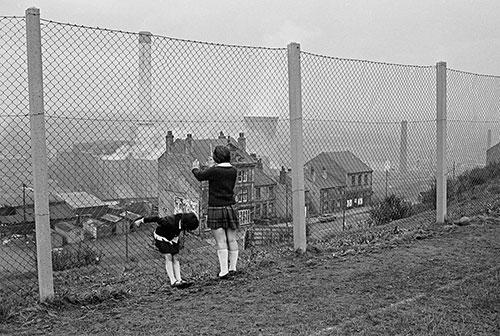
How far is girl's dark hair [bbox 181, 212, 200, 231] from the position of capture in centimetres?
538

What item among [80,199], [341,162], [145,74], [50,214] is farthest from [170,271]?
[341,162]

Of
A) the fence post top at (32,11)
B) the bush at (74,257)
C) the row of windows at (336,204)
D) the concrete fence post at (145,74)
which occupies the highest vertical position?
the fence post top at (32,11)

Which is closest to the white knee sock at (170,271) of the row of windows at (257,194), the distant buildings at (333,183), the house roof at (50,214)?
the house roof at (50,214)

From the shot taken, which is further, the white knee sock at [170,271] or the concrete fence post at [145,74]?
the white knee sock at [170,271]

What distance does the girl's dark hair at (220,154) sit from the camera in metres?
5.54

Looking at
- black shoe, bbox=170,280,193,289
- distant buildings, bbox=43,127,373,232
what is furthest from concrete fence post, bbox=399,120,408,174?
black shoe, bbox=170,280,193,289

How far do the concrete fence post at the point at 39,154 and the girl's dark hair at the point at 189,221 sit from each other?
1224 mm

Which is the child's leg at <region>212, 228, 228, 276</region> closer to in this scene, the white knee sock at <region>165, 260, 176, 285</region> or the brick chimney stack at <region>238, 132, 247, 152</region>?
the white knee sock at <region>165, 260, 176, 285</region>

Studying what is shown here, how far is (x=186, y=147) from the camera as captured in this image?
18.2ft

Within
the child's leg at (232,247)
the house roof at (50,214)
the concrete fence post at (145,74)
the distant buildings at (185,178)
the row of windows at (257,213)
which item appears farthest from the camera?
the row of windows at (257,213)

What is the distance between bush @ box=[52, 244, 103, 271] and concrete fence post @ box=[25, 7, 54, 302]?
15.9 inches

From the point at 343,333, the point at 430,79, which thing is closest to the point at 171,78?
the point at 343,333

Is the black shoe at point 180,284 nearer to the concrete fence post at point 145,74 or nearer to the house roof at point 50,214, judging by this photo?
the house roof at point 50,214

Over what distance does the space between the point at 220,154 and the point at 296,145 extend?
3.92 ft
